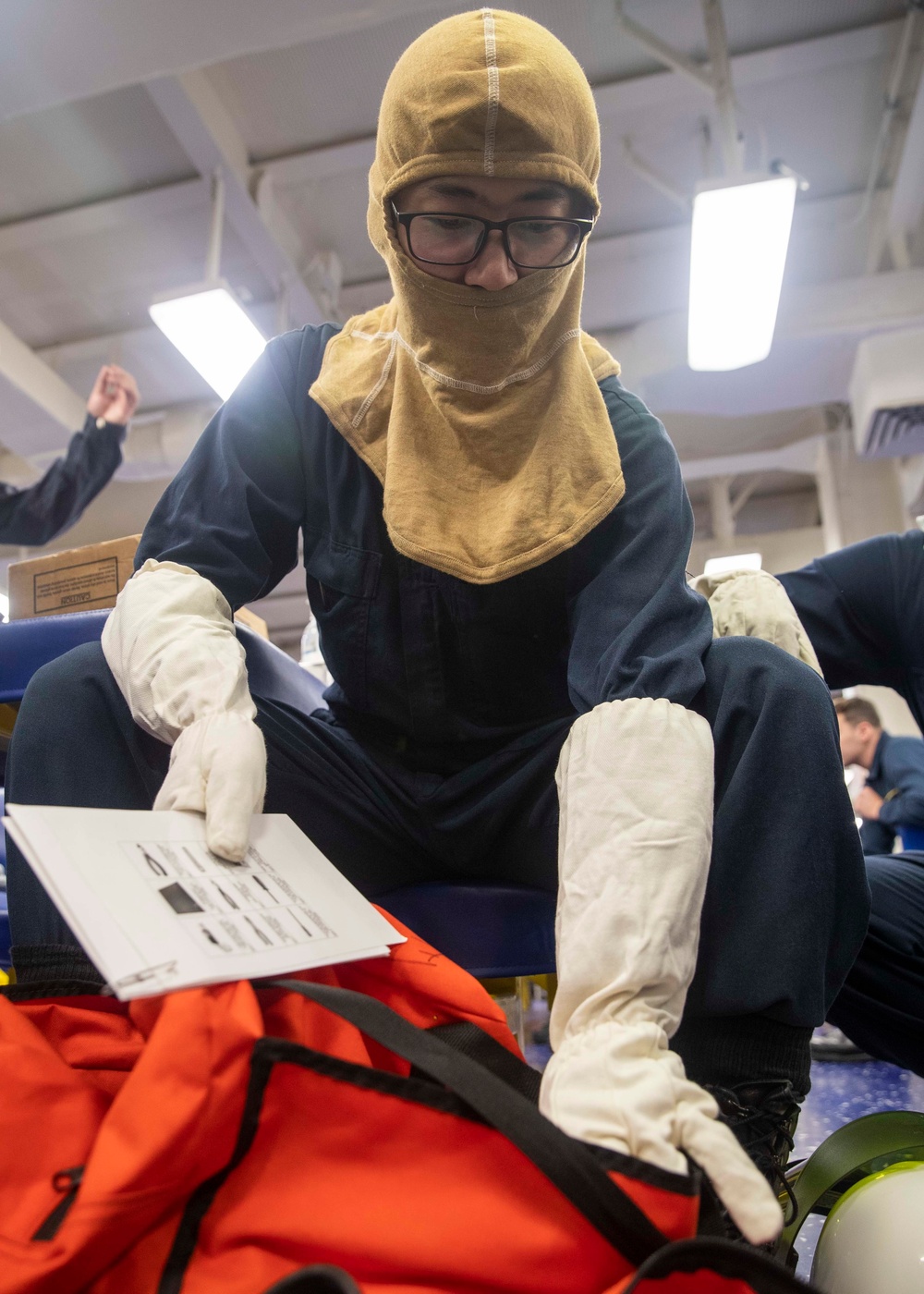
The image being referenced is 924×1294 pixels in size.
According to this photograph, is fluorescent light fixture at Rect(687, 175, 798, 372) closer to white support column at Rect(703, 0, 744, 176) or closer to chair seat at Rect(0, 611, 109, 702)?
white support column at Rect(703, 0, 744, 176)

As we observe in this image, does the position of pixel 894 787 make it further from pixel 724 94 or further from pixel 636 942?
pixel 636 942

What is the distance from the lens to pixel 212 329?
3699 millimetres

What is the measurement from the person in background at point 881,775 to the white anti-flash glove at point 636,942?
108 inches

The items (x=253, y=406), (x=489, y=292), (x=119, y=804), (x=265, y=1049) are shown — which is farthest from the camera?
(x=253, y=406)

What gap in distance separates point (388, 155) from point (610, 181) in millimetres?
3555

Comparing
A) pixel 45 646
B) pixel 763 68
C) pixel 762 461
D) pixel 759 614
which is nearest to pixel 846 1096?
pixel 759 614

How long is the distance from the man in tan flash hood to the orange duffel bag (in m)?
0.12

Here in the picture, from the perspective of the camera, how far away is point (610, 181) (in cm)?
411

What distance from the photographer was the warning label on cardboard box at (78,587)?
1.57 m

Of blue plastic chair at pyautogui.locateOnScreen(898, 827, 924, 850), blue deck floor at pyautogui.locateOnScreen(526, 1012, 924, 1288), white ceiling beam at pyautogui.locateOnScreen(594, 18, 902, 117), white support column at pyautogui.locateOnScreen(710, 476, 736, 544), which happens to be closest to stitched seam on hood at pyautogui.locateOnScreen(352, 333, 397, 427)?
blue deck floor at pyautogui.locateOnScreen(526, 1012, 924, 1288)

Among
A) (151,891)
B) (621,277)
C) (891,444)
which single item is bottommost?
(151,891)

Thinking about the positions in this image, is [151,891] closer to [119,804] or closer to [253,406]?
[119,804]

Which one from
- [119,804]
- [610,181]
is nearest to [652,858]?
[119,804]

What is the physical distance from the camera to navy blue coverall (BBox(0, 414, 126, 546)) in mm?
2844
